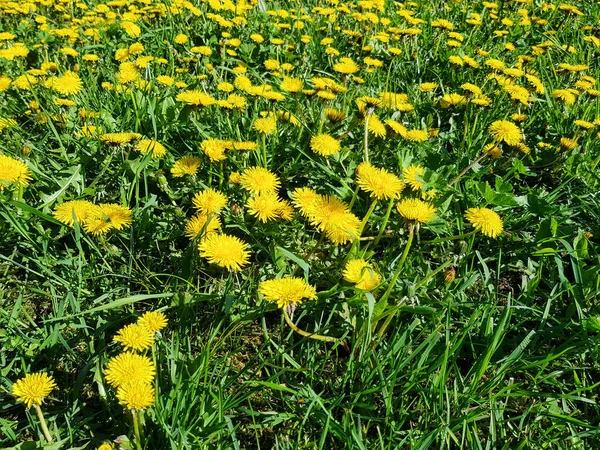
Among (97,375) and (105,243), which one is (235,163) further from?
(97,375)

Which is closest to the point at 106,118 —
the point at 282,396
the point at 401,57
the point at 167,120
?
the point at 167,120

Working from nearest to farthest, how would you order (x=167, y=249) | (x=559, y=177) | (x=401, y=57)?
1. (x=167, y=249)
2. (x=559, y=177)
3. (x=401, y=57)

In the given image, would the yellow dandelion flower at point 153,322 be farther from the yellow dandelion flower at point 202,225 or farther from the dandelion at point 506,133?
the dandelion at point 506,133

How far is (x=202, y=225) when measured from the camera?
1651 mm

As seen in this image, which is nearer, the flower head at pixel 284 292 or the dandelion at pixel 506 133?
the flower head at pixel 284 292

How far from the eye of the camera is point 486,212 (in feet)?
5.66

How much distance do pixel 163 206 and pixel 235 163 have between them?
0.33 m

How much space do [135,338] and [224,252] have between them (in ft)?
Result: 1.16

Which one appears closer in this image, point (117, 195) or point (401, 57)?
point (117, 195)

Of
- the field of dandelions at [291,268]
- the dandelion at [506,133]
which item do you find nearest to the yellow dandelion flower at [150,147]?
the field of dandelions at [291,268]

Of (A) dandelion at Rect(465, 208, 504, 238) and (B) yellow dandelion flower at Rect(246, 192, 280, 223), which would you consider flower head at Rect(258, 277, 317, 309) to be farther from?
(A) dandelion at Rect(465, 208, 504, 238)

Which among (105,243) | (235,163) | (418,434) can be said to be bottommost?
(418,434)

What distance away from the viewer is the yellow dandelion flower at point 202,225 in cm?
159

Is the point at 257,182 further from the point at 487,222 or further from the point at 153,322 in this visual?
the point at 487,222
